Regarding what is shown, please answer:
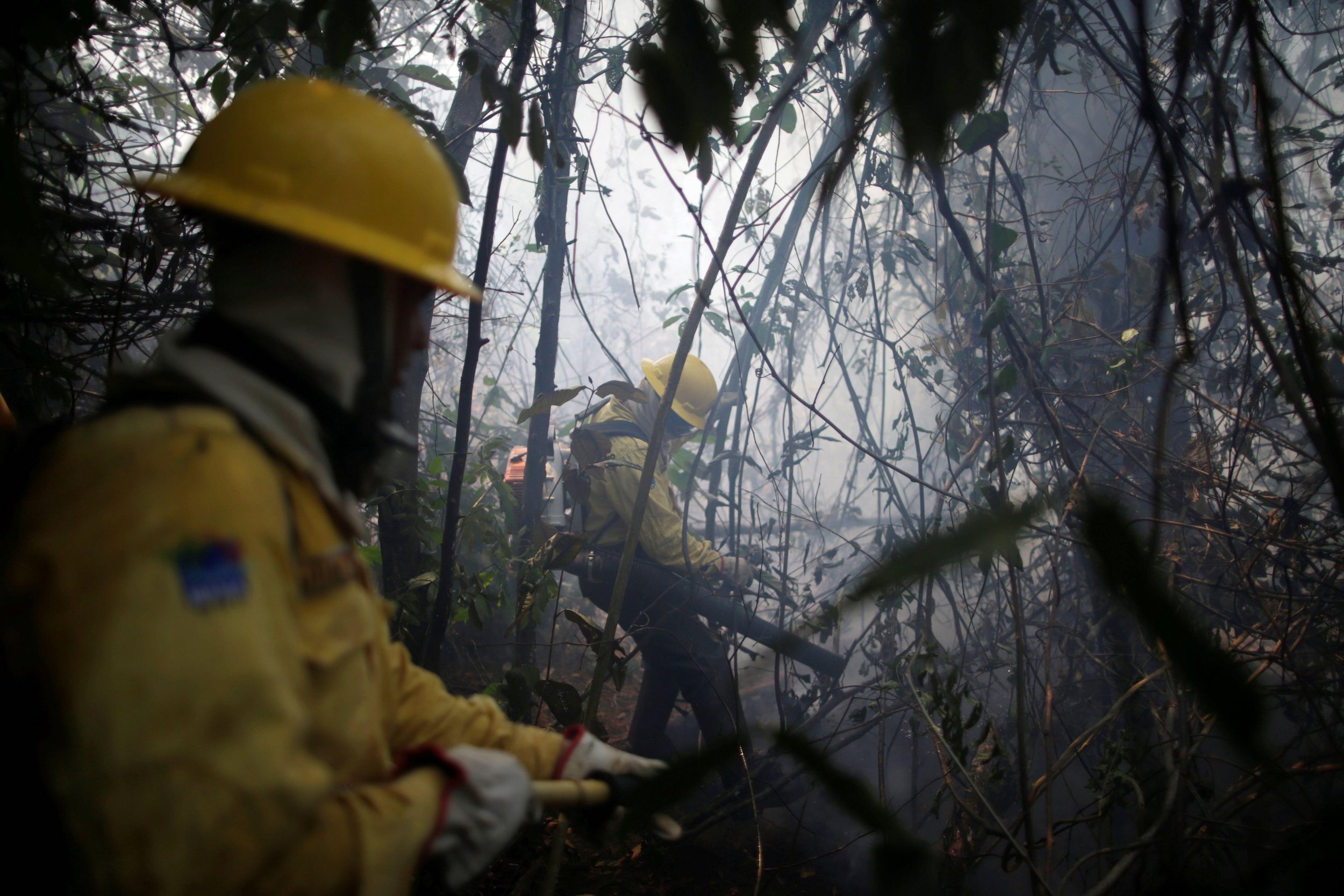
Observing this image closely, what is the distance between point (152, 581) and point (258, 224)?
1.58 feet

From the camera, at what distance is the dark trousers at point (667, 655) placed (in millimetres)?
3348

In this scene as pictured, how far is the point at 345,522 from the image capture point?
2.73ft

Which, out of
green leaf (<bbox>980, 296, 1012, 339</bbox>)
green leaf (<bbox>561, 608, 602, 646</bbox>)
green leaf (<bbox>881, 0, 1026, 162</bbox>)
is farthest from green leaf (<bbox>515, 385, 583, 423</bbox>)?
green leaf (<bbox>881, 0, 1026, 162</bbox>)

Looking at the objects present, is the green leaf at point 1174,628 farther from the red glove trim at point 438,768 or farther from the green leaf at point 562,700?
the green leaf at point 562,700

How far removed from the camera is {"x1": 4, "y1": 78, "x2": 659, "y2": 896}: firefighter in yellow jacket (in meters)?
0.57

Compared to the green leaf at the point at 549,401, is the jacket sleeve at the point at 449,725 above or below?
below

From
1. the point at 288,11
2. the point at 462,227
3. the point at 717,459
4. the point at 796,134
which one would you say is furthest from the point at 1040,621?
the point at 462,227

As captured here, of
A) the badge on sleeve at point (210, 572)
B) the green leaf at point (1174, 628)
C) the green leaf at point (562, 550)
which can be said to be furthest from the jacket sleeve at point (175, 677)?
the green leaf at point (562, 550)

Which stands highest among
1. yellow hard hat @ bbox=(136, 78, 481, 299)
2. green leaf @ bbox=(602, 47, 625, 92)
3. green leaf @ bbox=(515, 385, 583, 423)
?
green leaf @ bbox=(602, 47, 625, 92)

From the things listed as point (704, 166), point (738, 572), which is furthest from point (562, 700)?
point (704, 166)

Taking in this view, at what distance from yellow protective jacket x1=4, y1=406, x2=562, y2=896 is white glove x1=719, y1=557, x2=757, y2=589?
9.24ft

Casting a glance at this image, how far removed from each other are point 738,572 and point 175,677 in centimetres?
316

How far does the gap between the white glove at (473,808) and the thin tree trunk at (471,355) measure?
1.00 m

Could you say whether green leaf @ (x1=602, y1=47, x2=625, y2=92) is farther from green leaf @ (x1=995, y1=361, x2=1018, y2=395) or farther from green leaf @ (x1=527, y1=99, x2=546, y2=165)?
green leaf @ (x1=995, y1=361, x2=1018, y2=395)
